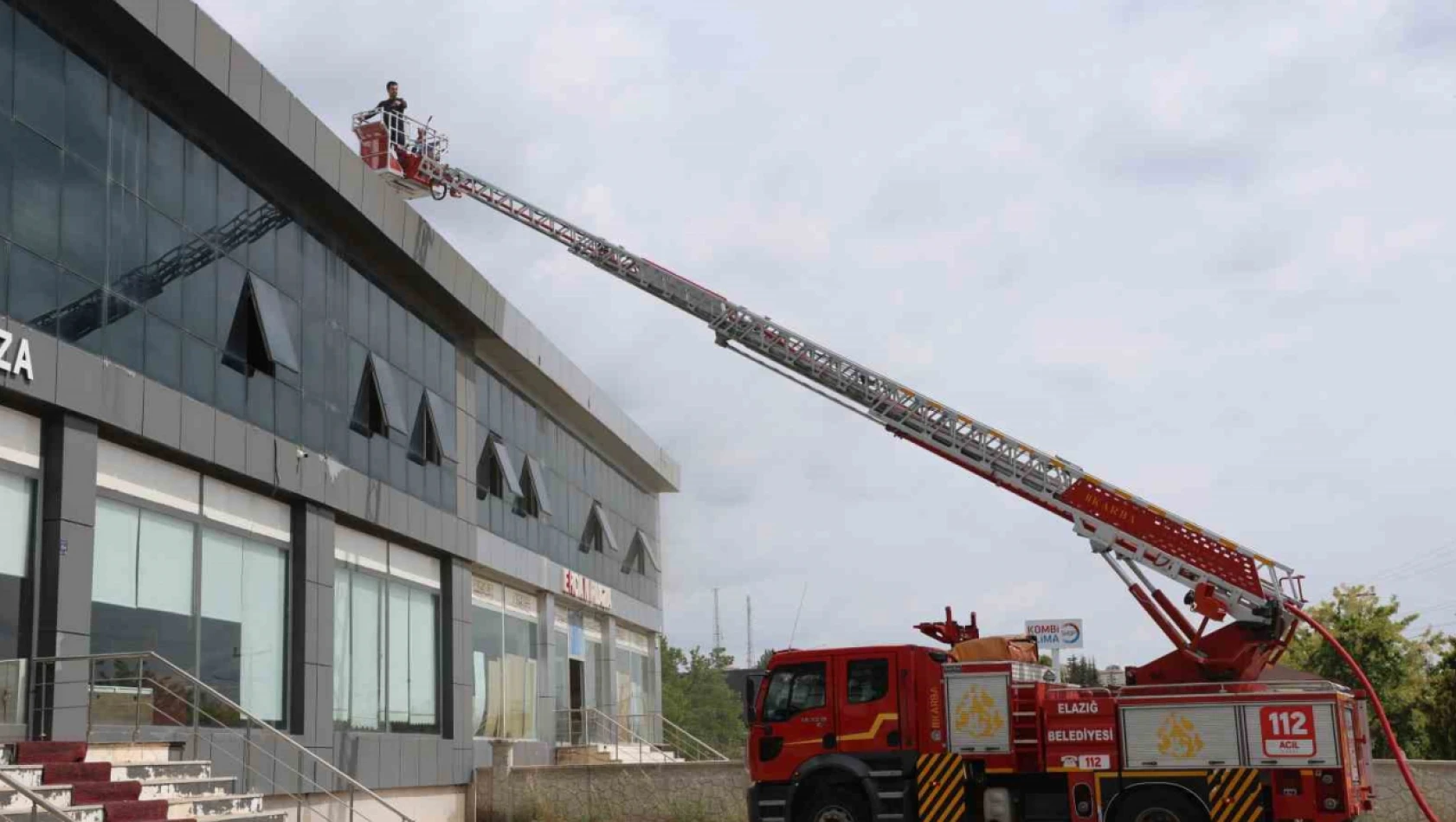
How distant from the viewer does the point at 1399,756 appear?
811 inches

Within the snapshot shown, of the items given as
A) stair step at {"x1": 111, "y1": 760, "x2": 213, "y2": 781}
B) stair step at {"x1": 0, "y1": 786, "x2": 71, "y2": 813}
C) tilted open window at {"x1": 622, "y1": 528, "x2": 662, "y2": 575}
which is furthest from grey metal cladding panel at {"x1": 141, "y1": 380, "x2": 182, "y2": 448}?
tilted open window at {"x1": 622, "y1": 528, "x2": 662, "y2": 575}

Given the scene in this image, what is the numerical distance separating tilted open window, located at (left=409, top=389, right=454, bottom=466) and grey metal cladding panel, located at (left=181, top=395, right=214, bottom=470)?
796 cm

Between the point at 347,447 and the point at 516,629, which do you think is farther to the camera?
the point at 516,629

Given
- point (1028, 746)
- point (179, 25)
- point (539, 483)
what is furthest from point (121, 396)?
point (539, 483)

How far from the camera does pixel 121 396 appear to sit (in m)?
18.8

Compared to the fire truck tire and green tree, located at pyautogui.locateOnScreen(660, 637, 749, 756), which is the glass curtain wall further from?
green tree, located at pyautogui.locateOnScreen(660, 637, 749, 756)

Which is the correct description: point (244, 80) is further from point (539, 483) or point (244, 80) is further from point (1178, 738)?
point (539, 483)

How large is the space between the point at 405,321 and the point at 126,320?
33.8 feet

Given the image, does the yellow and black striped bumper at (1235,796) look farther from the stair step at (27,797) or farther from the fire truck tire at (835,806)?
the stair step at (27,797)

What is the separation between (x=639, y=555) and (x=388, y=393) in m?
22.4

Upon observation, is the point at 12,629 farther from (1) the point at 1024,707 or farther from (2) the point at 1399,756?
(2) the point at 1399,756

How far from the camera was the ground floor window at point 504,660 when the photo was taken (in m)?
32.8

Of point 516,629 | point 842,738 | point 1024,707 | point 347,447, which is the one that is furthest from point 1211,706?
point 516,629

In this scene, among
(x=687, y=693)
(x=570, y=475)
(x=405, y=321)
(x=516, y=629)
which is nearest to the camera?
(x=405, y=321)
